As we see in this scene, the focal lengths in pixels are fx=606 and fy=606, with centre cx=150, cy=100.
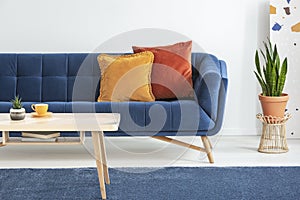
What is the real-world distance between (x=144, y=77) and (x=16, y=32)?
140cm

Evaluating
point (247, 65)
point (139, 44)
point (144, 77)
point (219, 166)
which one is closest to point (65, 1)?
point (139, 44)

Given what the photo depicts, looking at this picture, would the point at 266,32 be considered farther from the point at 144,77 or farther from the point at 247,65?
the point at 144,77

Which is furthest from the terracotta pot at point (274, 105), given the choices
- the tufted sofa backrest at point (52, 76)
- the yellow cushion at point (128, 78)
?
the yellow cushion at point (128, 78)

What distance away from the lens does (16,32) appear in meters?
5.34

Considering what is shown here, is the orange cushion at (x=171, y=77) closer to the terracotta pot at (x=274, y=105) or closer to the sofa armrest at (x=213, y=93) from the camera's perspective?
the sofa armrest at (x=213, y=93)

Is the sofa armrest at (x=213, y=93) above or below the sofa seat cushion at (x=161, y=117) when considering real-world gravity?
above

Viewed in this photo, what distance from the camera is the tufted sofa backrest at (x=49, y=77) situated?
191 inches

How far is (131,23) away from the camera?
5348 millimetres

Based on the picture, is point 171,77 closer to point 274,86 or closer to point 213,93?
point 213,93

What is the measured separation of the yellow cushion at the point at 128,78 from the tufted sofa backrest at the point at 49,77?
0.19m

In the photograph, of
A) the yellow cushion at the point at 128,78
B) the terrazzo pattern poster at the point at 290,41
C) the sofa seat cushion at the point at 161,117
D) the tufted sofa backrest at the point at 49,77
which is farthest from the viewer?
the terrazzo pattern poster at the point at 290,41

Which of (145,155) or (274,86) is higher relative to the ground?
(274,86)

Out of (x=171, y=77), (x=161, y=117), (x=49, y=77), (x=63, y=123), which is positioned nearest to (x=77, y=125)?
(x=63, y=123)

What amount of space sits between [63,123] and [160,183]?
29.2 inches
